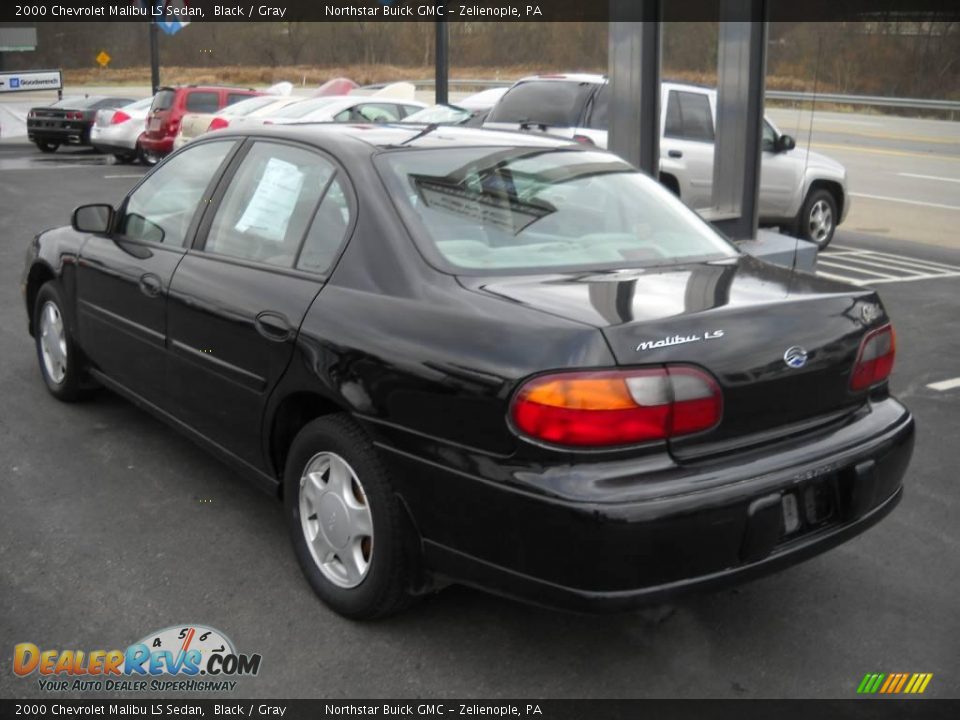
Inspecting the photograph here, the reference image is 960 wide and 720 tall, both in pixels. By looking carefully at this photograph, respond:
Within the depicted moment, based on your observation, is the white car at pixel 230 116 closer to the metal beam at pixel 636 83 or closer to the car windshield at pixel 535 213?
the metal beam at pixel 636 83

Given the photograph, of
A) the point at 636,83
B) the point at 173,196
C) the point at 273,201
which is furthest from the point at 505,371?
the point at 636,83

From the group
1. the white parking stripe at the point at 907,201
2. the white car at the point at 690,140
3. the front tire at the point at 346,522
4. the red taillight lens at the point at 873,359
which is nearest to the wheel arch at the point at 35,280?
the front tire at the point at 346,522

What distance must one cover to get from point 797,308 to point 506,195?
1086 millimetres

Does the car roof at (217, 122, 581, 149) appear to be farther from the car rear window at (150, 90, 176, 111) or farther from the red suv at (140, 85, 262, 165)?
the car rear window at (150, 90, 176, 111)

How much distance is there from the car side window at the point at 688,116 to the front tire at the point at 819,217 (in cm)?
141

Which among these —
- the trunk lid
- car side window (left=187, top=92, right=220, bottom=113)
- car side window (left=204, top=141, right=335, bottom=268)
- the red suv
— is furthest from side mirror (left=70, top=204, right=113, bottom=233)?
car side window (left=187, top=92, right=220, bottom=113)

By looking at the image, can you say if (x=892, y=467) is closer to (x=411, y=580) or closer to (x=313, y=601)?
(x=411, y=580)

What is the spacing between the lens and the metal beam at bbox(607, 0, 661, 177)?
8109mm

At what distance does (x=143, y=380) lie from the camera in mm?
4492

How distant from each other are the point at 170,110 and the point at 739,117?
13019mm

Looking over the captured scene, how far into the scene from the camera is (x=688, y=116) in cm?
1155

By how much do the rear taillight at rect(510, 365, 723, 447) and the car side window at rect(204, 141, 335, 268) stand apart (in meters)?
1.26
